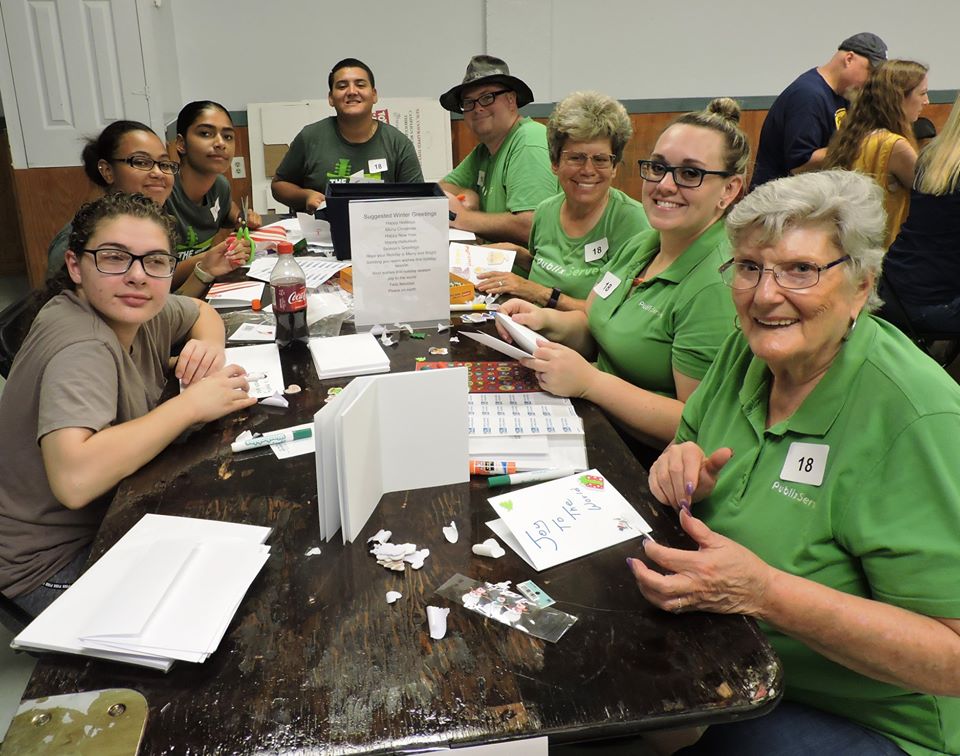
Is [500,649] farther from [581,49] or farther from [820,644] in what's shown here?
[581,49]

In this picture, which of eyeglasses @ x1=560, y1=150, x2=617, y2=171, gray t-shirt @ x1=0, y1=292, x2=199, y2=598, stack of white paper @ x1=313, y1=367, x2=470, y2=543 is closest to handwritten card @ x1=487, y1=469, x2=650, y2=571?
stack of white paper @ x1=313, y1=367, x2=470, y2=543

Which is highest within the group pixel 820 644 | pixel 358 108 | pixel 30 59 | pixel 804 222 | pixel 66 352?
pixel 30 59

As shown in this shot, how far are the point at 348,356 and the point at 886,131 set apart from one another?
2.99 metres

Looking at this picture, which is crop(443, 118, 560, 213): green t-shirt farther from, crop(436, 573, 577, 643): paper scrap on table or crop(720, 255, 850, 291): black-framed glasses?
crop(436, 573, 577, 643): paper scrap on table

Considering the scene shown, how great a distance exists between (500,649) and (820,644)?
46cm

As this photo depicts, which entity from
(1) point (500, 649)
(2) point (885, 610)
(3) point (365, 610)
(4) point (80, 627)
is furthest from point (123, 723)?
(2) point (885, 610)

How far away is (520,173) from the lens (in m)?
3.33

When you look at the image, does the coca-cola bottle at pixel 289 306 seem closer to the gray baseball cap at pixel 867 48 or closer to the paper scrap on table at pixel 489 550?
the paper scrap on table at pixel 489 550

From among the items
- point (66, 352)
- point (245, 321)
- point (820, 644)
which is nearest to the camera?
point (820, 644)

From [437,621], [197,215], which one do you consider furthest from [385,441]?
[197,215]

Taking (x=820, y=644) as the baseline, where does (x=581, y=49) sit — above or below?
above

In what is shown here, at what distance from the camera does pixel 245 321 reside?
85.2 inches

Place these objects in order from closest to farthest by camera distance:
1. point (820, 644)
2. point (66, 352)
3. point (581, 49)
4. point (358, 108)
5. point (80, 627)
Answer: point (80, 627), point (820, 644), point (66, 352), point (358, 108), point (581, 49)

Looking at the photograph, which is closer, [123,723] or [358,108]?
[123,723]
